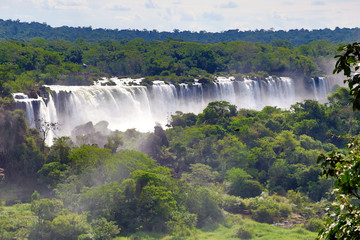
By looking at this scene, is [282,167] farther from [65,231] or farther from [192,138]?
[65,231]

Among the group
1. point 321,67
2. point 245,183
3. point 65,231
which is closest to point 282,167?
point 245,183

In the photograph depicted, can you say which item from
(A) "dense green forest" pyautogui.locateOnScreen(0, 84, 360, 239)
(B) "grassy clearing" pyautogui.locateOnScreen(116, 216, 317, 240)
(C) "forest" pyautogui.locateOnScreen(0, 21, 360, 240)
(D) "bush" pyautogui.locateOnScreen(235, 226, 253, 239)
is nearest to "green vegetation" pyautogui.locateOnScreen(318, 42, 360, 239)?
(C) "forest" pyautogui.locateOnScreen(0, 21, 360, 240)

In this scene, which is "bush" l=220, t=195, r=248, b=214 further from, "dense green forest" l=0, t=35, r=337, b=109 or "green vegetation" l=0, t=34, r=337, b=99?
"dense green forest" l=0, t=35, r=337, b=109

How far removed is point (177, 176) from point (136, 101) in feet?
61.3

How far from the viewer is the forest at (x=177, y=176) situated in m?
30.8

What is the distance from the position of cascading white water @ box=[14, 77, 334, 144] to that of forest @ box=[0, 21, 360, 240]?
3421mm

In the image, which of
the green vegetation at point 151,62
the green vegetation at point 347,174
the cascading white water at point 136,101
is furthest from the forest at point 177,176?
the green vegetation at point 347,174

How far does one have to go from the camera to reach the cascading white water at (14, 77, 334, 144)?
50.1 m

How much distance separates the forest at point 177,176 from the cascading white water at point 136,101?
3.42 m

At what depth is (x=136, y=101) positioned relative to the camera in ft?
191

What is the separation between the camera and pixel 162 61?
81.6m

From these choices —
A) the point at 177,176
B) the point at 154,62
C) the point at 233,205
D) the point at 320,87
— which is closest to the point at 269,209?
the point at 233,205

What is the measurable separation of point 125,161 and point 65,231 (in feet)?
27.0

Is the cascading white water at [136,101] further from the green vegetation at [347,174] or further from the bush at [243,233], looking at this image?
the green vegetation at [347,174]
